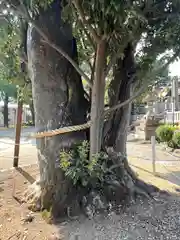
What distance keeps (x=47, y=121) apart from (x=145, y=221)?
173cm

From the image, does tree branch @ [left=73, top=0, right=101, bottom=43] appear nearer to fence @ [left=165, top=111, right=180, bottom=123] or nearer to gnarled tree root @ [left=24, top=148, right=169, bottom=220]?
gnarled tree root @ [left=24, top=148, right=169, bottom=220]

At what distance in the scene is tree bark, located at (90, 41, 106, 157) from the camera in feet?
10.4

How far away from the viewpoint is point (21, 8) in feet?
9.22

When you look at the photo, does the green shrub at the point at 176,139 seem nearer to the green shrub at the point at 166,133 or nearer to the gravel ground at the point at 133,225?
the green shrub at the point at 166,133

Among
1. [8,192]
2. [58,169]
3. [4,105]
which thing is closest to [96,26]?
[58,169]

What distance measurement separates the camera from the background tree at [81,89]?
3.11 m

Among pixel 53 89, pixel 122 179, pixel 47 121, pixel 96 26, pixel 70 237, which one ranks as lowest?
pixel 70 237

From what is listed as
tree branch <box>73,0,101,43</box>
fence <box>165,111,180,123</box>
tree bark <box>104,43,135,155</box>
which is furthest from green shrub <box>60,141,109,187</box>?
fence <box>165,111,180,123</box>

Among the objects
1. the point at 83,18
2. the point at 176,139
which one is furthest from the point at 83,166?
the point at 176,139

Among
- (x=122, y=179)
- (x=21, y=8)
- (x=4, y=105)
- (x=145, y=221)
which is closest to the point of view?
(x=21, y=8)

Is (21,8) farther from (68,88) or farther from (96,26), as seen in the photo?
(68,88)

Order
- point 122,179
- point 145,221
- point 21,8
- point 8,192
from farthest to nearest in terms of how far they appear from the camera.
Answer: point 8,192 → point 122,179 → point 145,221 → point 21,8

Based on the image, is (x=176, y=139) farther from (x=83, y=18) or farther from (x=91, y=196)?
(x=83, y=18)

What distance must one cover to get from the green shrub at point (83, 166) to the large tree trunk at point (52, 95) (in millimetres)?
146
